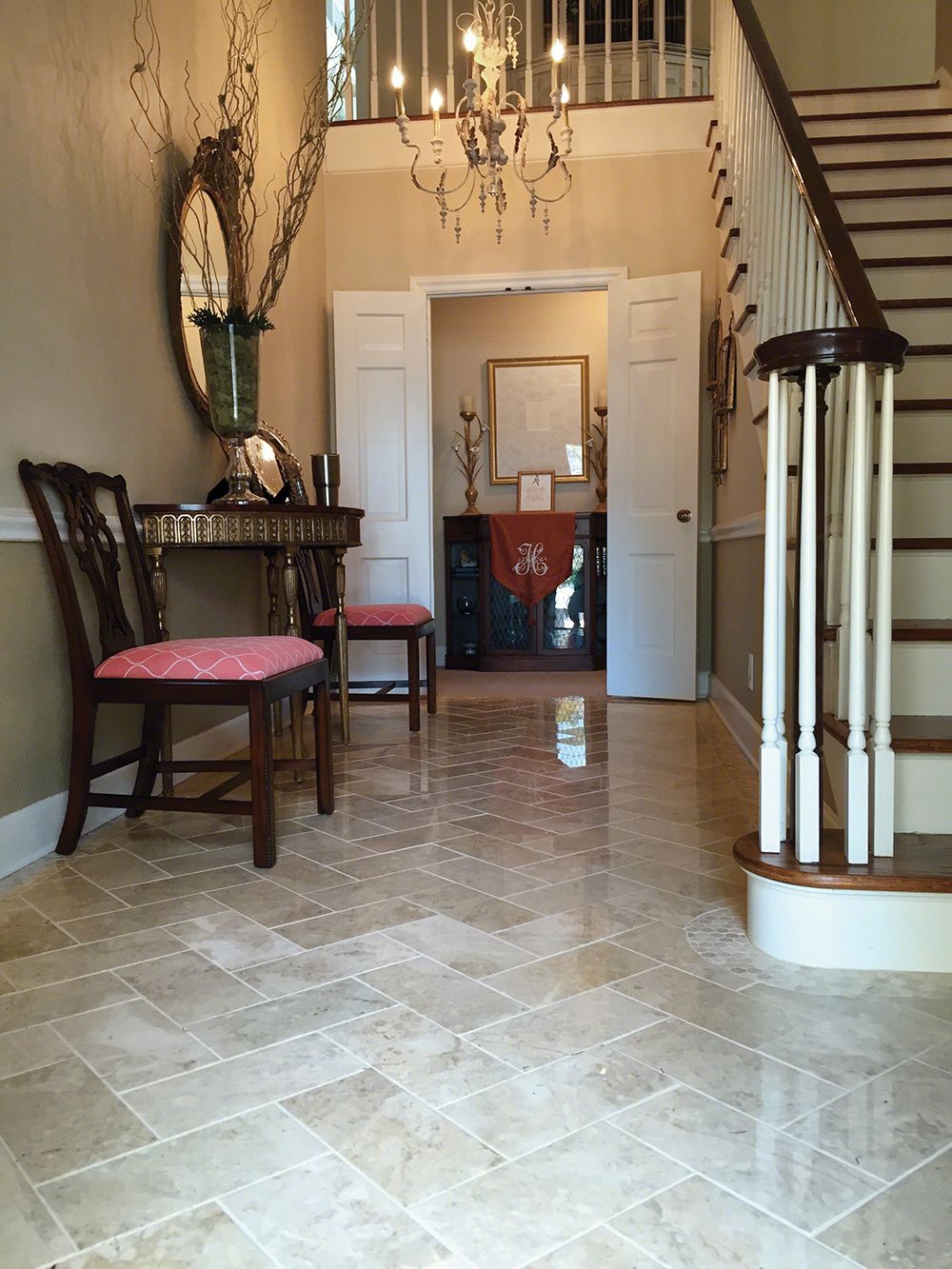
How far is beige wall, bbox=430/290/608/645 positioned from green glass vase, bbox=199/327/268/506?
374 centimetres

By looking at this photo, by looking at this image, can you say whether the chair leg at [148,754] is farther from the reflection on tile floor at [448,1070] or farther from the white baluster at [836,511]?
the white baluster at [836,511]

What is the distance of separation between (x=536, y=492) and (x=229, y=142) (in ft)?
12.4

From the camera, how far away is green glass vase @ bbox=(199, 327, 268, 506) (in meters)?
3.24

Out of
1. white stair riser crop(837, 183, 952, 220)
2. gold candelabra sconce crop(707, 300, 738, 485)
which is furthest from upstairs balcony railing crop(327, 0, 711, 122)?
white stair riser crop(837, 183, 952, 220)

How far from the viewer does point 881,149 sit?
4.41 m

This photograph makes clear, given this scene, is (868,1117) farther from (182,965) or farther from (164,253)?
(164,253)

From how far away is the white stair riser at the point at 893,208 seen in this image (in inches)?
153

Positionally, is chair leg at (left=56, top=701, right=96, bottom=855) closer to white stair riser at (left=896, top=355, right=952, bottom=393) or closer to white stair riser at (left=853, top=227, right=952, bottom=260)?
white stair riser at (left=896, top=355, right=952, bottom=393)

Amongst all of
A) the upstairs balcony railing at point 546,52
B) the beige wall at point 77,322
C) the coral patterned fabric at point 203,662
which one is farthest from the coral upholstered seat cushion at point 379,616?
the upstairs balcony railing at point 546,52

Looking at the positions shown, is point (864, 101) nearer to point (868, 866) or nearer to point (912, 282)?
point (912, 282)

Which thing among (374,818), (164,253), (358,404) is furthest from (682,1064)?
(358,404)

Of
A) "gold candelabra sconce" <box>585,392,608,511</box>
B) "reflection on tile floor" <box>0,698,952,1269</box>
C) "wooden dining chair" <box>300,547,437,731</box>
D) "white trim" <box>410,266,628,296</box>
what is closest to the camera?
"reflection on tile floor" <box>0,698,952,1269</box>

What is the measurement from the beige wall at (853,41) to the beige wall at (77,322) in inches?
152

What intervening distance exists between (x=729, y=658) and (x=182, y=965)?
3170 millimetres
